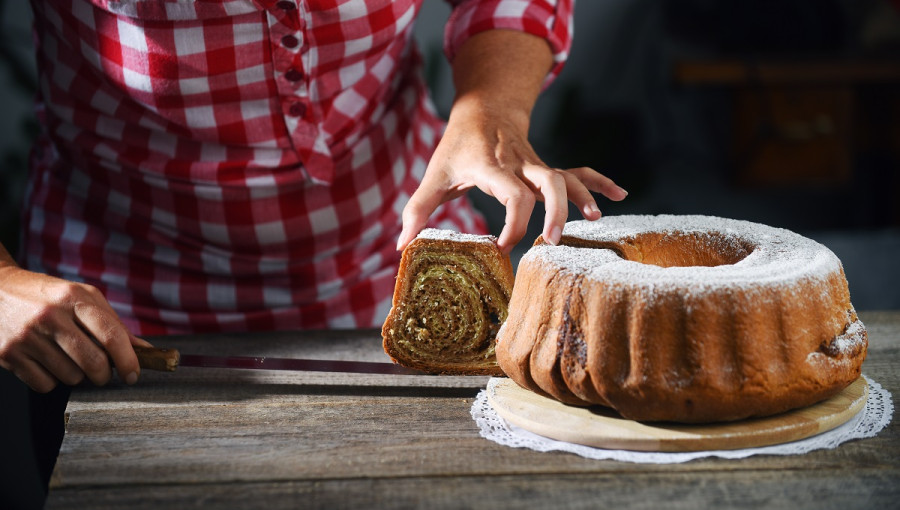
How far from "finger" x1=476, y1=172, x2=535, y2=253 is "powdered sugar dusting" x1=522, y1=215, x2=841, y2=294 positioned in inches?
1.9

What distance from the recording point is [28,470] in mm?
1704

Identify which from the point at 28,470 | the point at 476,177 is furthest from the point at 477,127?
the point at 28,470

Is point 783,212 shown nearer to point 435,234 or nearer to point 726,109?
point 726,109

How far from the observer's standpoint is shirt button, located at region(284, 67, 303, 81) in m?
1.27

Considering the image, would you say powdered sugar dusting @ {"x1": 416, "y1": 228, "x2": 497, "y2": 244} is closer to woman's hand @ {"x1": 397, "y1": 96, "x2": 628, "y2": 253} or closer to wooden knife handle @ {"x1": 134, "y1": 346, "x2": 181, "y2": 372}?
woman's hand @ {"x1": 397, "y1": 96, "x2": 628, "y2": 253}

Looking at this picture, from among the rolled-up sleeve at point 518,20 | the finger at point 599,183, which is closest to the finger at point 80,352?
the finger at point 599,183

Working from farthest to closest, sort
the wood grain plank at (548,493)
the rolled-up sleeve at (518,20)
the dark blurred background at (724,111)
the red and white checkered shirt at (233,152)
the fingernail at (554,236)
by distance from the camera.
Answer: the dark blurred background at (724,111) → the rolled-up sleeve at (518,20) → the red and white checkered shirt at (233,152) → the fingernail at (554,236) → the wood grain plank at (548,493)

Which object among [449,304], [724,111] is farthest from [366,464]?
[724,111]

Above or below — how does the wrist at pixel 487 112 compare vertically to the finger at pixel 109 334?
above

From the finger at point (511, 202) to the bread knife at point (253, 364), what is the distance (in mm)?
192

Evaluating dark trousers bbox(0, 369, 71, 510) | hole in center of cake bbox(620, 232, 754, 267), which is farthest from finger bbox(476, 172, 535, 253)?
dark trousers bbox(0, 369, 71, 510)

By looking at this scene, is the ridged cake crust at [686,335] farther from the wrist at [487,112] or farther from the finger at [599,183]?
the wrist at [487,112]

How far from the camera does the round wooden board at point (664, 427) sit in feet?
2.87

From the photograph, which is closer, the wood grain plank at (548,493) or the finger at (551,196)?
the wood grain plank at (548,493)
